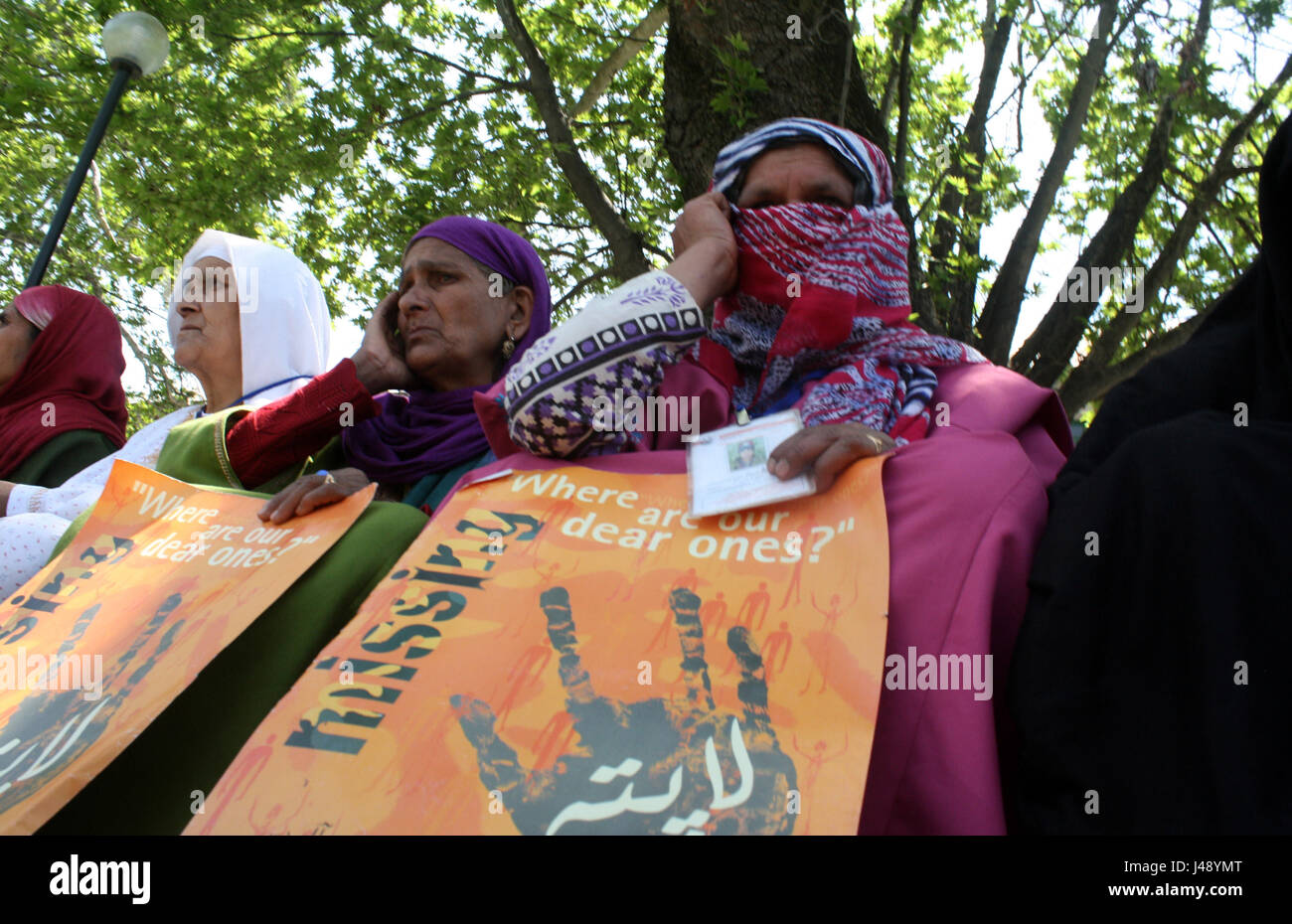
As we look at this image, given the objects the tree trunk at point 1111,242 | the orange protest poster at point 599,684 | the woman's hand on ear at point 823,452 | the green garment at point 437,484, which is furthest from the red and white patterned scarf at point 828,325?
the tree trunk at point 1111,242

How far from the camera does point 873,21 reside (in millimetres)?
6312

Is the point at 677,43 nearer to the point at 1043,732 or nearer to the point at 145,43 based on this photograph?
the point at 145,43

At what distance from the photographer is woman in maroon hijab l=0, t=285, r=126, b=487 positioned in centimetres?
330

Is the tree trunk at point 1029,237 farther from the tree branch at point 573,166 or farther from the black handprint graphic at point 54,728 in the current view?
the black handprint graphic at point 54,728

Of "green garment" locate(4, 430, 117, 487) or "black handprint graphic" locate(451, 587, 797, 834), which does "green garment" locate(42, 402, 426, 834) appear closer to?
"black handprint graphic" locate(451, 587, 797, 834)

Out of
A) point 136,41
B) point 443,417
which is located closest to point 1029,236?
point 443,417

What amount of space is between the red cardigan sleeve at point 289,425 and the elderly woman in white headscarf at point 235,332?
1.56 feet

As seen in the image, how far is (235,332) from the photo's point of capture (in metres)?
3.05

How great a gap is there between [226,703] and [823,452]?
44.0 inches

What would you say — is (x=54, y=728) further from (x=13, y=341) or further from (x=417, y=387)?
(x=13, y=341)

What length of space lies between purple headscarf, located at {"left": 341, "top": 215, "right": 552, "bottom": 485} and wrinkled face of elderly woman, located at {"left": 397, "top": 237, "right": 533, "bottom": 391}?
44 mm

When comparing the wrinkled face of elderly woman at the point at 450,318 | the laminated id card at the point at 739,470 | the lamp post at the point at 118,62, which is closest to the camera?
the laminated id card at the point at 739,470

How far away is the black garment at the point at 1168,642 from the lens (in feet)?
3.43

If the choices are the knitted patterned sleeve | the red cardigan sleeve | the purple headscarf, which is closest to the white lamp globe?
the purple headscarf
